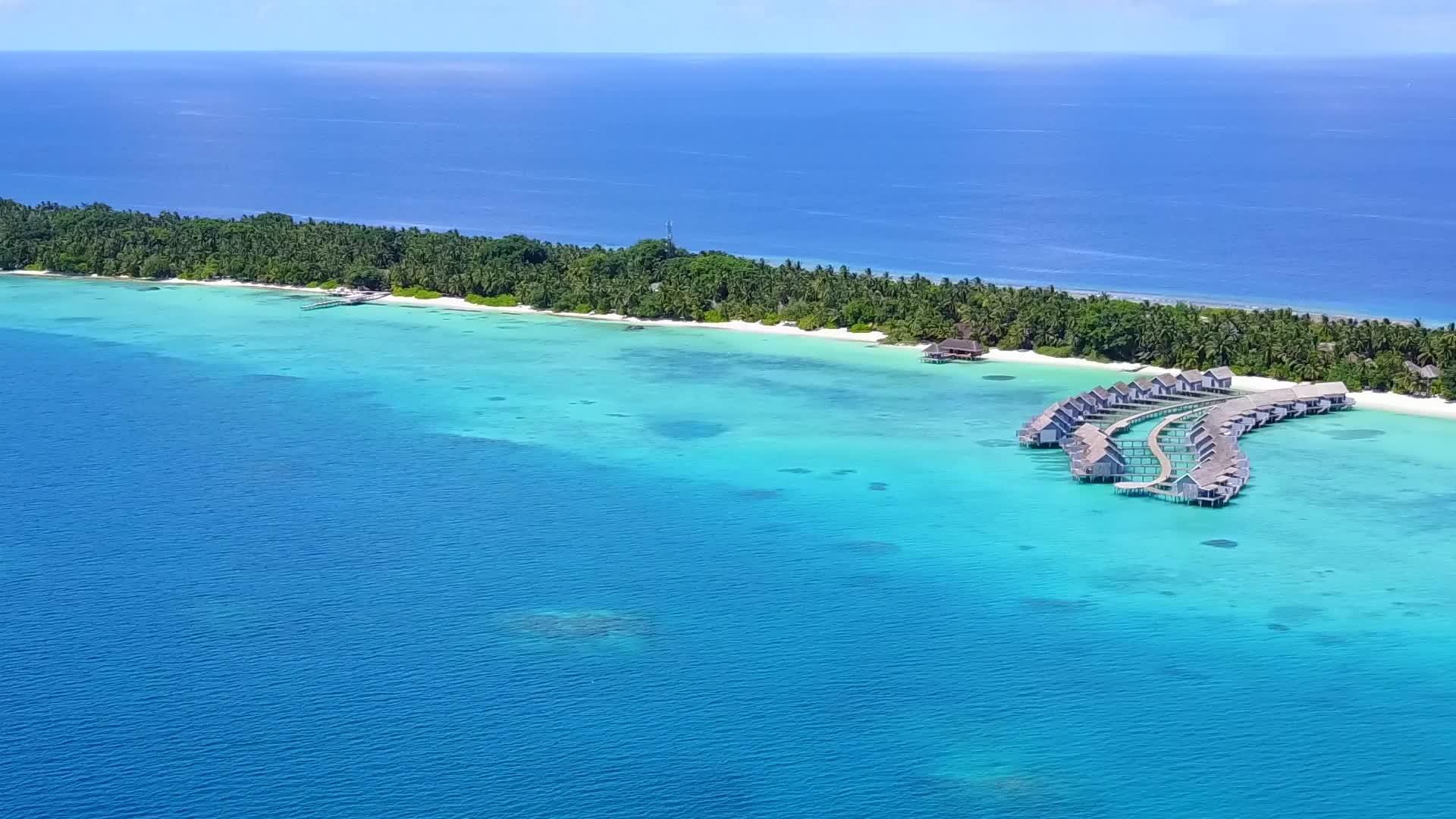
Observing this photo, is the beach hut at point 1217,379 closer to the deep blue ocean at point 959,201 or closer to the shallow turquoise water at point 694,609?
the shallow turquoise water at point 694,609

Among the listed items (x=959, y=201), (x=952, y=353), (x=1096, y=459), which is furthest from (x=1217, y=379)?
(x=959, y=201)

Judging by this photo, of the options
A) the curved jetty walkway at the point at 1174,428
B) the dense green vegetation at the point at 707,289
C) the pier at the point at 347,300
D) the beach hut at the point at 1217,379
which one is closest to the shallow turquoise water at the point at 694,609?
the curved jetty walkway at the point at 1174,428

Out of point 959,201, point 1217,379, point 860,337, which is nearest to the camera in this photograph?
point 1217,379

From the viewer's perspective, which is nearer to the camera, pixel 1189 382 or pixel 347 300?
pixel 1189 382

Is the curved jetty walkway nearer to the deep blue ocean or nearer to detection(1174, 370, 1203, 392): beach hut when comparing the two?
detection(1174, 370, 1203, 392): beach hut

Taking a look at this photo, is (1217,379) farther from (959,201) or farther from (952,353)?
(959,201)

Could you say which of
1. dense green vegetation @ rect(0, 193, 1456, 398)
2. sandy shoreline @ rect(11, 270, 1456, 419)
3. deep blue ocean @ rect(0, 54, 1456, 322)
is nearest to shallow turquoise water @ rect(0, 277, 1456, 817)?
sandy shoreline @ rect(11, 270, 1456, 419)

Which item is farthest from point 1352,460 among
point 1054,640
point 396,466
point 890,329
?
point 396,466
